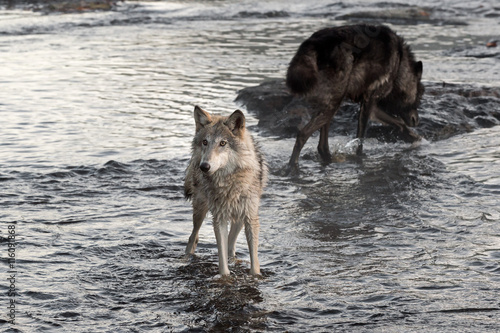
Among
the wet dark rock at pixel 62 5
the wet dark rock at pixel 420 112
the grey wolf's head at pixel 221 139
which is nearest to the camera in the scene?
the grey wolf's head at pixel 221 139

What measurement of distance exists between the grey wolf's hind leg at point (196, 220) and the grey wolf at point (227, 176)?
35 millimetres

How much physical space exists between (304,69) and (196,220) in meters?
3.85

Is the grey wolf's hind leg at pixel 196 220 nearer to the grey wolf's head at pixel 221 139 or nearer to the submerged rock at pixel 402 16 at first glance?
the grey wolf's head at pixel 221 139

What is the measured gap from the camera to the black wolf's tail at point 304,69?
964 centimetres

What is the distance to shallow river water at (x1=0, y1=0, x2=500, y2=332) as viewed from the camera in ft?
17.8

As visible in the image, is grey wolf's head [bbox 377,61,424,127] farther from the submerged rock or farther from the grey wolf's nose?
the submerged rock

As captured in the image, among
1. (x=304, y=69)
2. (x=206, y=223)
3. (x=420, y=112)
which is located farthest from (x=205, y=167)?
(x=420, y=112)

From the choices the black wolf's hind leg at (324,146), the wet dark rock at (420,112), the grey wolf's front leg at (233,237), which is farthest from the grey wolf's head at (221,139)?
the wet dark rock at (420,112)

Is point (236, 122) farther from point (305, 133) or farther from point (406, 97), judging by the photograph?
point (406, 97)

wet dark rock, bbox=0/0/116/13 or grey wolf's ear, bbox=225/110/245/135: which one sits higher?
grey wolf's ear, bbox=225/110/245/135

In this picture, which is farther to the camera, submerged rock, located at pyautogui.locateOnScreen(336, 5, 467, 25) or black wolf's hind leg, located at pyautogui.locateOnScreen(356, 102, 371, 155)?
submerged rock, located at pyautogui.locateOnScreen(336, 5, 467, 25)

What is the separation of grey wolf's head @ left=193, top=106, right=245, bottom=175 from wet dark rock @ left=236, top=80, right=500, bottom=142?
18.5 feet

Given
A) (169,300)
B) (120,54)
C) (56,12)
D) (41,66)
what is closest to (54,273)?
(169,300)

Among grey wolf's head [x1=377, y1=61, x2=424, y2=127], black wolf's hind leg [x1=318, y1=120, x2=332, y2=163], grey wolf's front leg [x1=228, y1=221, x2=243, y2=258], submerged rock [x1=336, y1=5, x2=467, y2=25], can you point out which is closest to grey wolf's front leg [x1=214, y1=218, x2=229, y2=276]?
grey wolf's front leg [x1=228, y1=221, x2=243, y2=258]
